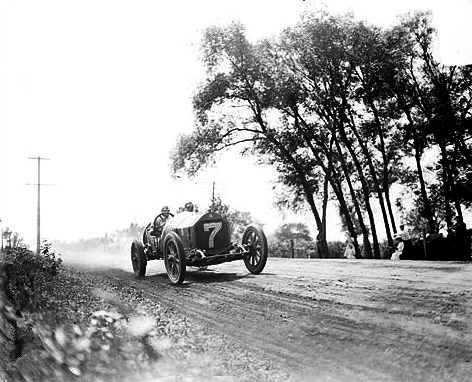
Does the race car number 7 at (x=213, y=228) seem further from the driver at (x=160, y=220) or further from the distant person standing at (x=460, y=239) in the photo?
the distant person standing at (x=460, y=239)

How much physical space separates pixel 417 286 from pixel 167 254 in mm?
1701

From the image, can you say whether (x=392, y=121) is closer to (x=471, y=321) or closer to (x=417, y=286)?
(x=417, y=286)

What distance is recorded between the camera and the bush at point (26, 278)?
1.58 meters

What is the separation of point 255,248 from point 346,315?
0.74 metres

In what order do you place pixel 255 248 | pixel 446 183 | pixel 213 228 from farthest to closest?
pixel 213 228
pixel 255 248
pixel 446 183

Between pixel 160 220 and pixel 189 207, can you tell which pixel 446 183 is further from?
pixel 160 220

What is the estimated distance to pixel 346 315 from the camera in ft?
5.46

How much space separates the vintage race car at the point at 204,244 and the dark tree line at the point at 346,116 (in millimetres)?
396


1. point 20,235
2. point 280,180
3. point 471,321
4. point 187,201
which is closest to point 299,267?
point 280,180

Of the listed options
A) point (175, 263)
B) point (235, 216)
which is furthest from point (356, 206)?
point (175, 263)

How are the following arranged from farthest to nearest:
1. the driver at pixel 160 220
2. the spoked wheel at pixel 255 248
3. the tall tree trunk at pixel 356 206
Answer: the driver at pixel 160 220 < the spoked wheel at pixel 255 248 < the tall tree trunk at pixel 356 206

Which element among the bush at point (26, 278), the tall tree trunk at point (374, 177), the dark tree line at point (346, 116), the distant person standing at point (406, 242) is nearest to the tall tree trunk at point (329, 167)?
the dark tree line at point (346, 116)

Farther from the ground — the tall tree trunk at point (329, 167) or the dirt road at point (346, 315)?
the tall tree trunk at point (329, 167)

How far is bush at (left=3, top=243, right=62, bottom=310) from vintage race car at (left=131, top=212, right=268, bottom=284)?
37 cm
